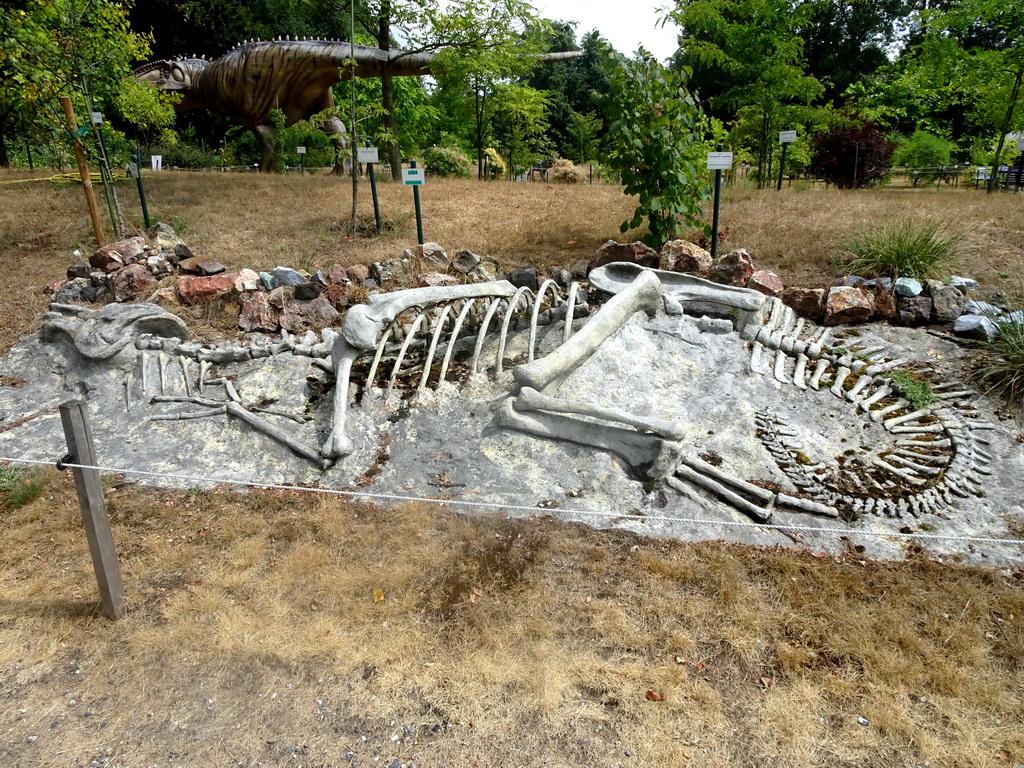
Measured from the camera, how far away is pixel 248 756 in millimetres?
2375

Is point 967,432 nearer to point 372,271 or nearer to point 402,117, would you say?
point 372,271

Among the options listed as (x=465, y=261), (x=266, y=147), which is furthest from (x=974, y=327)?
(x=266, y=147)

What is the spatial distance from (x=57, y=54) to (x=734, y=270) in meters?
9.42

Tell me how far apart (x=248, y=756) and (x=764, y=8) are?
15.2 meters

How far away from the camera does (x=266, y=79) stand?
16.4 metres

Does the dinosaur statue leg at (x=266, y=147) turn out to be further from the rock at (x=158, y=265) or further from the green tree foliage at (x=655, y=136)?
the green tree foliage at (x=655, y=136)

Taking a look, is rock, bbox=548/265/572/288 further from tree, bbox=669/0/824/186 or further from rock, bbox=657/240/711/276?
tree, bbox=669/0/824/186

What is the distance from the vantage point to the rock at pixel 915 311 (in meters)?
6.05

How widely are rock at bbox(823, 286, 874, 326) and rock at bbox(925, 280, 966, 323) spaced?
1.94ft

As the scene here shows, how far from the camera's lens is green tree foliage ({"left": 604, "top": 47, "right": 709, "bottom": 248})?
7.73m

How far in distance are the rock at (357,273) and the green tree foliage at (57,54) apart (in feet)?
16.0

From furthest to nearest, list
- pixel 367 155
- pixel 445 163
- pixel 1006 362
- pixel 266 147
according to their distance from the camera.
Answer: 1. pixel 445 163
2. pixel 266 147
3. pixel 367 155
4. pixel 1006 362

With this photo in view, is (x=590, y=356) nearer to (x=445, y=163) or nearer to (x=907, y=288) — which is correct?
(x=907, y=288)

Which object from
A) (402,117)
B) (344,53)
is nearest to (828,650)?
(344,53)
